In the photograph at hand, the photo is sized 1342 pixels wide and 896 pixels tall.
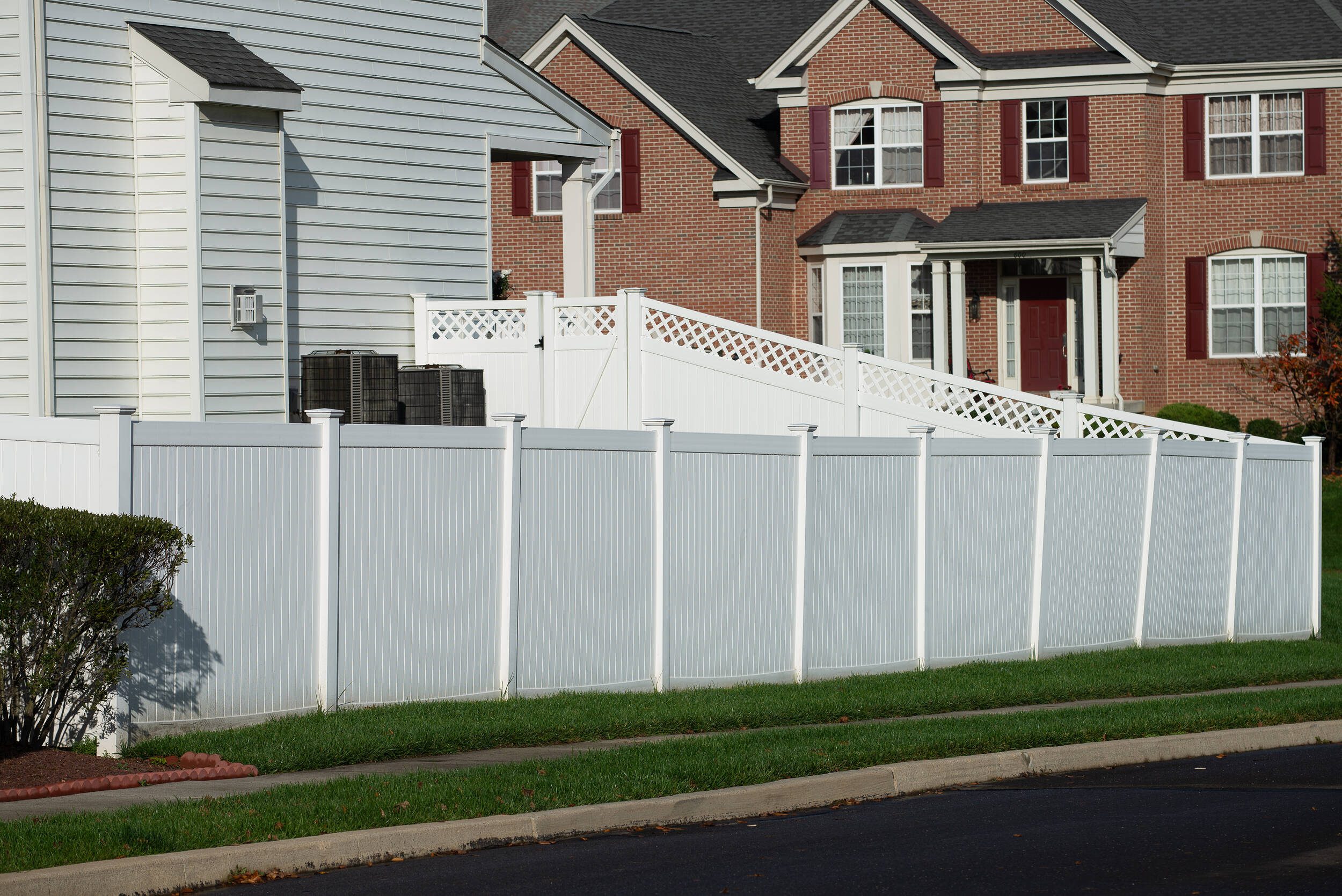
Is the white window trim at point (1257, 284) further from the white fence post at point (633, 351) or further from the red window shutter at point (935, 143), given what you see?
the white fence post at point (633, 351)

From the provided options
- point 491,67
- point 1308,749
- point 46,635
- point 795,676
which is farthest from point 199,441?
point 491,67

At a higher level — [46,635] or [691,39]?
[691,39]

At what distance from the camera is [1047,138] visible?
32.8m

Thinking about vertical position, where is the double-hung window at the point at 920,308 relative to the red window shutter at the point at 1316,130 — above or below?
below

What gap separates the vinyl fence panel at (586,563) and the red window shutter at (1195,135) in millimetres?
22500

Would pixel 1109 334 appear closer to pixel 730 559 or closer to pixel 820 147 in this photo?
pixel 820 147

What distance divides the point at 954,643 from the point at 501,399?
7.27m

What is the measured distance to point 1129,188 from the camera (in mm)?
32156

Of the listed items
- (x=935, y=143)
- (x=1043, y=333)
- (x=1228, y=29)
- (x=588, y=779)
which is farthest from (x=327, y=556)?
(x=1228, y=29)

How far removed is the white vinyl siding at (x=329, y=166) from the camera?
16.3 metres

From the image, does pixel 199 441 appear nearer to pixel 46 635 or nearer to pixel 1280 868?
pixel 46 635

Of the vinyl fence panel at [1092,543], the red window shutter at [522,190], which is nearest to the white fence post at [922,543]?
the vinyl fence panel at [1092,543]

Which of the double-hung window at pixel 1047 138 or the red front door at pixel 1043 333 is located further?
the red front door at pixel 1043 333

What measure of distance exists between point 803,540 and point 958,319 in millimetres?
18873
